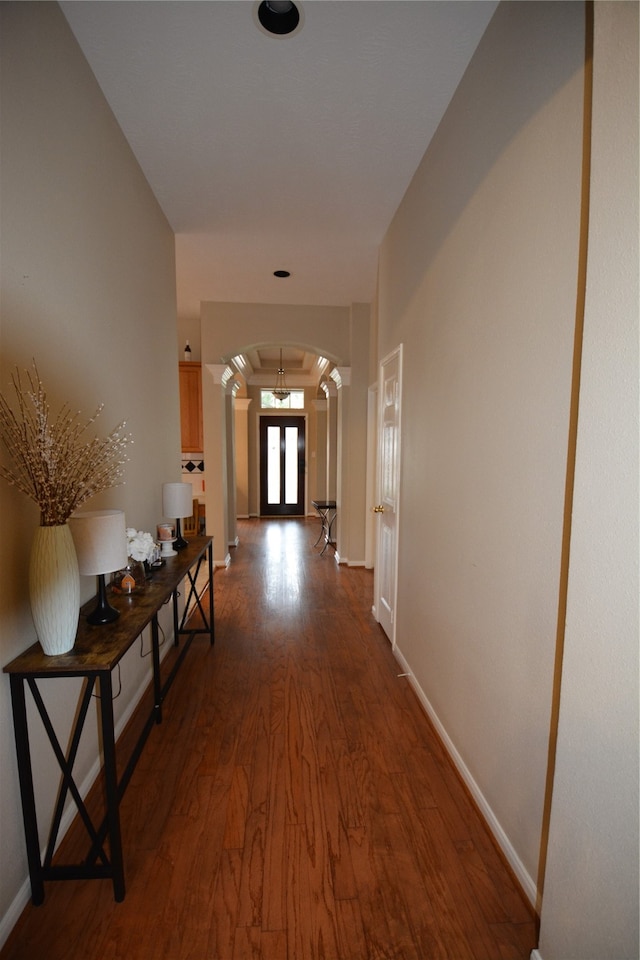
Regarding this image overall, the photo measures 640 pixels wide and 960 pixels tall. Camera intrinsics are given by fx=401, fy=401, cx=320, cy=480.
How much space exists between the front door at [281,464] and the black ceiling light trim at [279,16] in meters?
7.24

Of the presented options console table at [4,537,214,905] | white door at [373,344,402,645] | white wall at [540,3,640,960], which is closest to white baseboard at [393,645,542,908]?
white wall at [540,3,640,960]

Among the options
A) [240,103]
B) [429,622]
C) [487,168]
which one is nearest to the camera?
[487,168]

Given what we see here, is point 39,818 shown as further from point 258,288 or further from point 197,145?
point 258,288

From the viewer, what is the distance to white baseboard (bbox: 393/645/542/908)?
4.46 ft

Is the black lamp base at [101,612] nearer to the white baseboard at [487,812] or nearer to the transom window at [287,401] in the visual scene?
the white baseboard at [487,812]

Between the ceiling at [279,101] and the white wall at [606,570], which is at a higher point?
the ceiling at [279,101]

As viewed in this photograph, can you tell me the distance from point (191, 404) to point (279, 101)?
398 cm

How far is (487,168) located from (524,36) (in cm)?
36

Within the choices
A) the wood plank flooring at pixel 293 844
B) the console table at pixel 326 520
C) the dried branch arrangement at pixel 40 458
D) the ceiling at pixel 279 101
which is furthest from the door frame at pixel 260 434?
the dried branch arrangement at pixel 40 458

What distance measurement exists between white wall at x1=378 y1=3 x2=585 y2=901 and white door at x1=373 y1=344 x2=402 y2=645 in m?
0.61

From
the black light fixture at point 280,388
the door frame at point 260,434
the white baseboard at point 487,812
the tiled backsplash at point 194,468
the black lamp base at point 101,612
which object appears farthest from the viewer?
the door frame at point 260,434

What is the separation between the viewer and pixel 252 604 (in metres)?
3.97

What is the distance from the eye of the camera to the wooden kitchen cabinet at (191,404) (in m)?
5.48

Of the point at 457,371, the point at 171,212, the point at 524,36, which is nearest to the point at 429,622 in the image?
the point at 457,371
